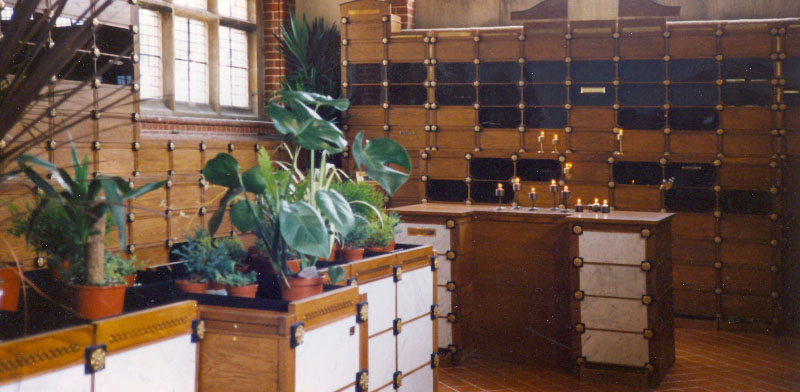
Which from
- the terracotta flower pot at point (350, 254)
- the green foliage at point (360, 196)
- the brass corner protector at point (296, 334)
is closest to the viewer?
the brass corner protector at point (296, 334)

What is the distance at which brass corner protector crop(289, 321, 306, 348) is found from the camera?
264 centimetres

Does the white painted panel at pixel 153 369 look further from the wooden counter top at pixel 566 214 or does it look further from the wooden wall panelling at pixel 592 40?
the wooden wall panelling at pixel 592 40

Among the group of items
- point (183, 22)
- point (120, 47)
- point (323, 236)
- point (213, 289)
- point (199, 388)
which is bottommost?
point (199, 388)

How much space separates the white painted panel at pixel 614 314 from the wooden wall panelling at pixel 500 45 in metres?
3.05

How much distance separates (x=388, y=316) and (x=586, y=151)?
395cm

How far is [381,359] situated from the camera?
3.70 metres

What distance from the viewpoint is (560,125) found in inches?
287

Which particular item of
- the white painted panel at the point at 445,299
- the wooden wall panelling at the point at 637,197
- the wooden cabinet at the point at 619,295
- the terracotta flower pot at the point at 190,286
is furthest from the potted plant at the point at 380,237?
the wooden wall panelling at the point at 637,197

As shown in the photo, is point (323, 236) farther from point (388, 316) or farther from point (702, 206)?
point (702, 206)

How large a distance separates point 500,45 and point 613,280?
3146mm

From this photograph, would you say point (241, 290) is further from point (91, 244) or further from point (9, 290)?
point (9, 290)

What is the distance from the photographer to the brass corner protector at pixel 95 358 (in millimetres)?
2203

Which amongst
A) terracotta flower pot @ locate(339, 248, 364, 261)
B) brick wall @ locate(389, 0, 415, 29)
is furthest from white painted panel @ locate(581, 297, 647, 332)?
brick wall @ locate(389, 0, 415, 29)

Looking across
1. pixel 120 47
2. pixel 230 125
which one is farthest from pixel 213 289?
pixel 230 125
